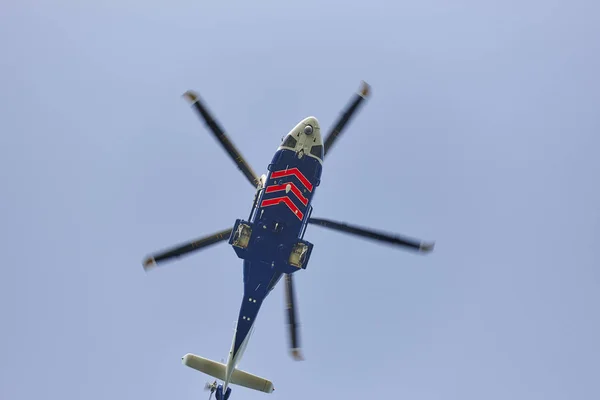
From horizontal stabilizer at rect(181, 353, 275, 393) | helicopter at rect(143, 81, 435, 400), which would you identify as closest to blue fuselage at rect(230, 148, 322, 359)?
helicopter at rect(143, 81, 435, 400)

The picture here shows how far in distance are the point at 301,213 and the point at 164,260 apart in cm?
778

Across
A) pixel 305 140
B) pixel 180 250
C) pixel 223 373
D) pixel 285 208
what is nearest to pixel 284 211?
pixel 285 208

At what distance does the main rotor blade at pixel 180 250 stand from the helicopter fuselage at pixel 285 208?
1035mm

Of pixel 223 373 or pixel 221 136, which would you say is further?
pixel 223 373

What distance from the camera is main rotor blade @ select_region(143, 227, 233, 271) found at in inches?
1308

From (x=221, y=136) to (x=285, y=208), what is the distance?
204 inches

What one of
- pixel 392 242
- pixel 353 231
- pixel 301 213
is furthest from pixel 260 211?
pixel 392 242

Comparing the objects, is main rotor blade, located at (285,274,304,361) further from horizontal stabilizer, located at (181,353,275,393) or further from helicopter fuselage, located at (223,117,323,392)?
horizontal stabilizer, located at (181,353,275,393)

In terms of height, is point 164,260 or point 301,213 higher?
point 301,213

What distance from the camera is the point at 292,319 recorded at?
117 feet

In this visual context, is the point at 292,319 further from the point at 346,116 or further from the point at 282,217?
the point at 346,116

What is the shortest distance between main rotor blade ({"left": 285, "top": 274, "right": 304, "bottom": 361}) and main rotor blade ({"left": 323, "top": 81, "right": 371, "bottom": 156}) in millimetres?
7815

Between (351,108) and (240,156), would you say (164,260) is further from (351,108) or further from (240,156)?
Result: (351,108)

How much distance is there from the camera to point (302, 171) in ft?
110
